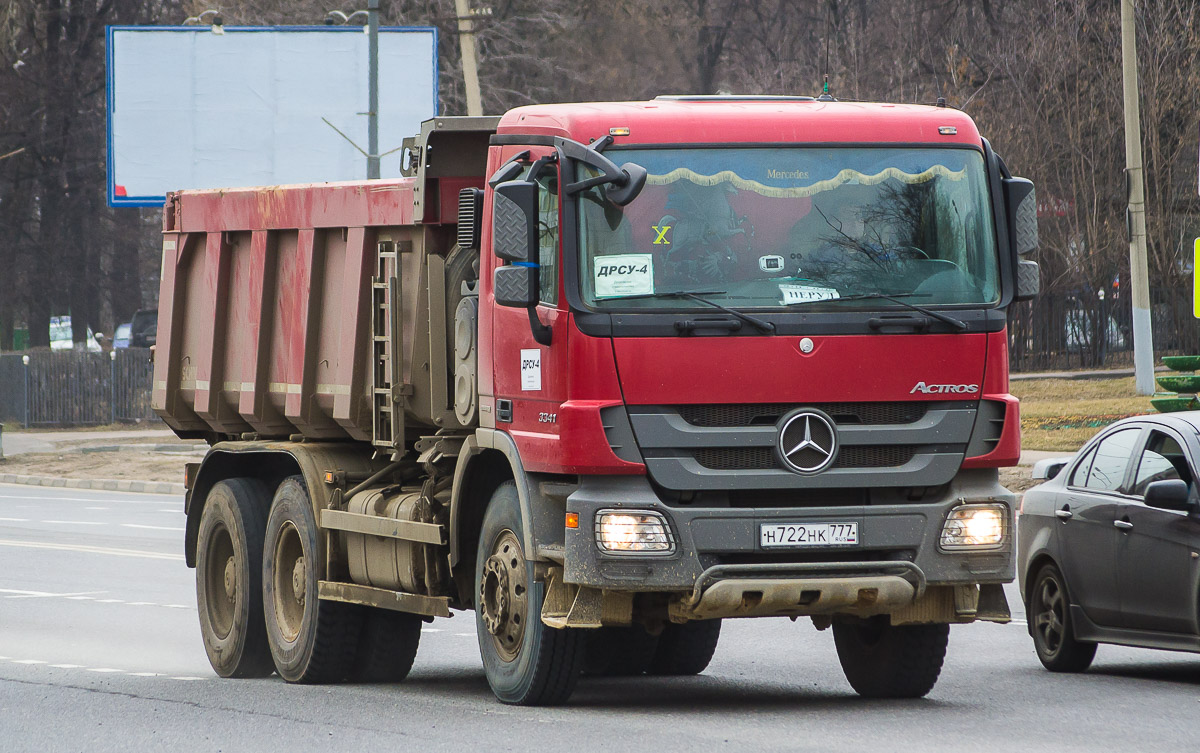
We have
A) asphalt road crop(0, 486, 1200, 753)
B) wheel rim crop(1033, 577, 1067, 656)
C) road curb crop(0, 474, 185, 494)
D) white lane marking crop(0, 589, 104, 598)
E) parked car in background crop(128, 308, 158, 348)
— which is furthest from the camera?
parked car in background crop(128, 308, 158, 348)

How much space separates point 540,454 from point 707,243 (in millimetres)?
1192

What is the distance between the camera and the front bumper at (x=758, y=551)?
8.11 meters

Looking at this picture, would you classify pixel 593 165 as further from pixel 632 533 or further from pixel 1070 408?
pixel 1070 408

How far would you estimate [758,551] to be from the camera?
26.8 feet

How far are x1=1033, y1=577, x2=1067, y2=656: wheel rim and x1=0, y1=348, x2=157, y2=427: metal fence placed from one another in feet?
110

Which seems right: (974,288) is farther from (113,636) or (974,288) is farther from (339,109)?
(339,109)

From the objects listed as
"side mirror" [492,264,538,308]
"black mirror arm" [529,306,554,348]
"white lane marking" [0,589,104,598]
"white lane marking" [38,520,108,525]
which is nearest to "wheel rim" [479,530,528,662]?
"black mirror arm" [529,306,554,348]

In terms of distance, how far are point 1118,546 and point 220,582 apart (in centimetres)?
557

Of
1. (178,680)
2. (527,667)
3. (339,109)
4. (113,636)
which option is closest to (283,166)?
(339,109)

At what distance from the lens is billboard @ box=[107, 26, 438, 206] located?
120 feet

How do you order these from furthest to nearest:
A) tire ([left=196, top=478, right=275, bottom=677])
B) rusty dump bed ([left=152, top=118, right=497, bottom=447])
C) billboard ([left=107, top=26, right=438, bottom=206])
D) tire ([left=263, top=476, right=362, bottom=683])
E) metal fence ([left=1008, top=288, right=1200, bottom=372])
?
metal fence ([left=1008, top=288, right=1200, bottom=372]), billboard ([left=107, top=26, right=438, bottom=206]), tire ([left=196, top=478, right=275, bottom=677]), tire ([left=263, top=476, right=362, bottom=683]), rusty dump bed ([left=152, top=118, right=497, bottom=447])

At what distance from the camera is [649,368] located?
8.13m

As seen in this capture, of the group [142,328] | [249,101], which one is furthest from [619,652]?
[142,328]

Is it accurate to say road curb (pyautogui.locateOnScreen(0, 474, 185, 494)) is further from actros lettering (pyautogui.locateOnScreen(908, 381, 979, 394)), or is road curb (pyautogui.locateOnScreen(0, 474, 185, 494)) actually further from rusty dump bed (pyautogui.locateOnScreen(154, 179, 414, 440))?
actros lettering (pyautogui.locateOnScreen(908, 381, 979, 394))
